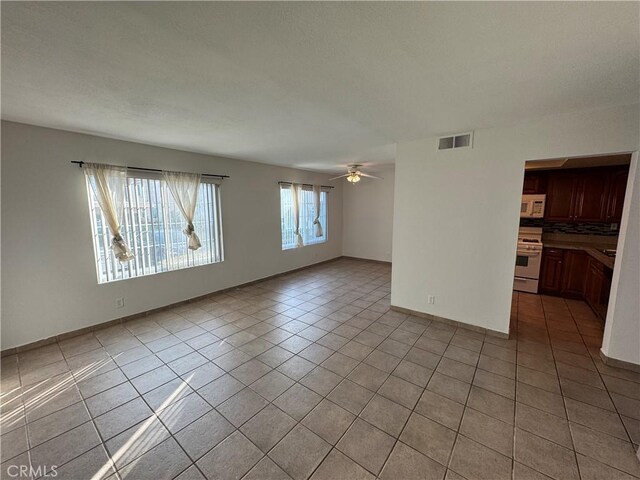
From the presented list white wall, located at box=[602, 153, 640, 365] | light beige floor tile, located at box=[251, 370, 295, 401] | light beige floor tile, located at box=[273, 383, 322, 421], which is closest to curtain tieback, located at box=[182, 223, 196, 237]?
light beige floor tile, located at box=[251, 370, 295, 401]

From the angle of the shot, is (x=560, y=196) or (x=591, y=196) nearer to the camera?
(x=591, y=196)

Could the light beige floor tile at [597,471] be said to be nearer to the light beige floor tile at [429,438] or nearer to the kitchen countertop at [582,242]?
the light beige floor tile at [429,438]

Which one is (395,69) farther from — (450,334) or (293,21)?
(450,334)

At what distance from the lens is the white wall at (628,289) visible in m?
2.35

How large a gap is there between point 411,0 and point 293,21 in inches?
22.0

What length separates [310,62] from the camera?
1.62 metres

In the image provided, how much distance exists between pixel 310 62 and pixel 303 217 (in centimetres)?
494

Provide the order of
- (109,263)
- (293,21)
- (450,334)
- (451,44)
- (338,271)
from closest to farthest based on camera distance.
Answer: (293,21), (451,44), (450,334), (109,263), (338,271)

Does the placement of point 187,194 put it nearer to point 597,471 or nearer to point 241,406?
point 241,406

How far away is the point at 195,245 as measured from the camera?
166 inches

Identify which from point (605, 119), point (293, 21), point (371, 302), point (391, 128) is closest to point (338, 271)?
point (371, 302)

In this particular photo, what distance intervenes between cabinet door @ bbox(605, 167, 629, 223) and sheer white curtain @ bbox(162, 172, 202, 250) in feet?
21.8

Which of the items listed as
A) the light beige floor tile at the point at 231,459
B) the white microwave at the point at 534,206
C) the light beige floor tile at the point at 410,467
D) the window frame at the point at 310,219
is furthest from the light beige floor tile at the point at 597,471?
the window frame at the point at 310,219

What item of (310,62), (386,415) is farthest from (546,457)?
(310,62)
